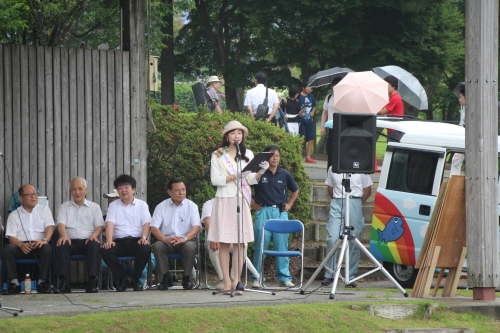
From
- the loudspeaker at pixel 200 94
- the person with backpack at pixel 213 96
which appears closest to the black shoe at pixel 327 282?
the person with backpack at pixel 213 96

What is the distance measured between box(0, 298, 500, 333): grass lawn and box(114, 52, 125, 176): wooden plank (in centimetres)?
366

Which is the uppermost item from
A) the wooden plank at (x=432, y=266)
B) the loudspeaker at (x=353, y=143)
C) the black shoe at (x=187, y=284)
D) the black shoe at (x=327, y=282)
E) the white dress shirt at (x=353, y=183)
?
the loudspeaker at (x=353, y=143)

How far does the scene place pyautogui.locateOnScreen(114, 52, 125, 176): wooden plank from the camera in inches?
503

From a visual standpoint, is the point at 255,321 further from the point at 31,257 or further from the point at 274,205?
the point at 274,205

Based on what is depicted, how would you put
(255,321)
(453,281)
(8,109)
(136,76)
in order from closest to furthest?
(255,321) → (453,281) → (8,109) → (136,76)

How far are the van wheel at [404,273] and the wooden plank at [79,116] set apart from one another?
4.62 metres

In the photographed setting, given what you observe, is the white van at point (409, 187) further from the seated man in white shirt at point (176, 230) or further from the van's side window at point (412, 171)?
the seated man in white shirt at point (176, 230)

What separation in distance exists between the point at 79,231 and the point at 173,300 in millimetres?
2079

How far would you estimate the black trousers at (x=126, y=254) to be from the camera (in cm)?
1221

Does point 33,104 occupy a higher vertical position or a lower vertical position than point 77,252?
higher

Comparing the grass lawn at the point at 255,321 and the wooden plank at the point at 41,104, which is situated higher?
the wooden plank at the point at 41,104

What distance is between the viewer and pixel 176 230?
12.7 m

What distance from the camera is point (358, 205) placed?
13.8 meters

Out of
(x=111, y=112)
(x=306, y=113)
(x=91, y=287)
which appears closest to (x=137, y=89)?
(x=111, y=112)
